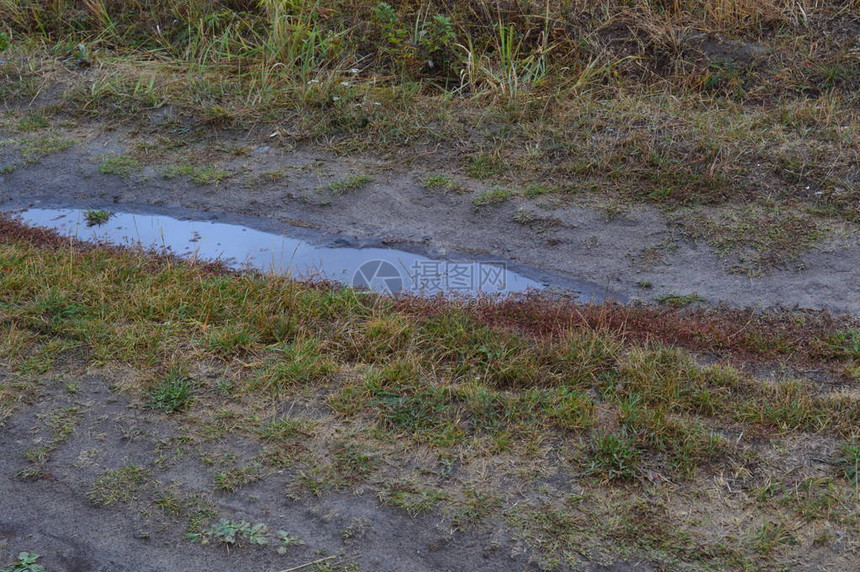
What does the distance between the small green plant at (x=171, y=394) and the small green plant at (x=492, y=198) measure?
295 centimetres

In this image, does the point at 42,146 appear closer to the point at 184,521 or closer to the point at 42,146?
the point at 42,146

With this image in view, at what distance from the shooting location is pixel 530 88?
7742 millimetres

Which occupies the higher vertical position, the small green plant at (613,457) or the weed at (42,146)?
the weed at (42,146)

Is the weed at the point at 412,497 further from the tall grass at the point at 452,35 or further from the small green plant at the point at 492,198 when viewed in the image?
the tall grass at the point at 452,35

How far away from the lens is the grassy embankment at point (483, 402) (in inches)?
135

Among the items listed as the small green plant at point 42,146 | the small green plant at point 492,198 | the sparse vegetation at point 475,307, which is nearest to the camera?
the sparse vegetation at point 475,307

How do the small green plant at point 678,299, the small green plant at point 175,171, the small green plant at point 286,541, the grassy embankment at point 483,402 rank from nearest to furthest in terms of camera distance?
the small green plant at point 286,541 → the grassy embankment at point 483,402 → the small green plant at point 678,299 → the small green plant at point 175,171

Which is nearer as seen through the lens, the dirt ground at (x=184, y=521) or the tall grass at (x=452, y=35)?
the dirt ground at (x=184, y=521)

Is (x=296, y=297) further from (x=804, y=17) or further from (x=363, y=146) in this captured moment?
(x=804, y=17)

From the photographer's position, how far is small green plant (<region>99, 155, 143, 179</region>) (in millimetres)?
7139

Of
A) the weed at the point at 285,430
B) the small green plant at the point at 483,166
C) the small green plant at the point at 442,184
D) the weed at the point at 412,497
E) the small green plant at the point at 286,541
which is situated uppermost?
the small green plant at the point at 483,166

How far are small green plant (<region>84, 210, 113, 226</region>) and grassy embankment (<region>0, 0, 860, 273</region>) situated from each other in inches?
41.2

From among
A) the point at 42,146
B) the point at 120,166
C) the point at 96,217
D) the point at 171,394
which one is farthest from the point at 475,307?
the point at 42,146

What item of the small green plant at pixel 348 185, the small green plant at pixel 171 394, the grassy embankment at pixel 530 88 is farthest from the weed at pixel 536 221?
the small green plant at pixel 171 394
